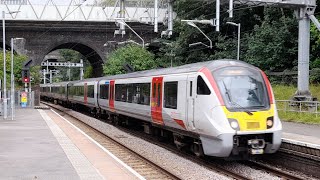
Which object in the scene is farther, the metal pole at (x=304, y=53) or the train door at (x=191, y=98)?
the metal pole at (x=304, y=53)

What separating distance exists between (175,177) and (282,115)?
15.0m

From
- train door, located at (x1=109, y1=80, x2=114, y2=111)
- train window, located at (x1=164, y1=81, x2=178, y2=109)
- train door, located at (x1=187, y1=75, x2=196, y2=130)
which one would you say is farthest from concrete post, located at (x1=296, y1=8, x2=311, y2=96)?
train door, located at (x1=187, y1=75, x2=196, y2=130)

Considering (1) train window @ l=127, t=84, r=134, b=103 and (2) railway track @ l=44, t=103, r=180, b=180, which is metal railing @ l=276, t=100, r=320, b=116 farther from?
(2) railway track @ l=44, t=103, r=180, b=180

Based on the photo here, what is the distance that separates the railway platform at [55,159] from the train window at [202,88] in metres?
2.89

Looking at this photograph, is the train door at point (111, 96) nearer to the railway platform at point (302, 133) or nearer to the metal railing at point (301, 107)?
the railway platform at point (302, 133)

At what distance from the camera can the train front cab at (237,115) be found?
11.4m

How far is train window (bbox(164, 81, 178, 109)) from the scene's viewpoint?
14363 millimetres

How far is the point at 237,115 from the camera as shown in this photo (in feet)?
37.8

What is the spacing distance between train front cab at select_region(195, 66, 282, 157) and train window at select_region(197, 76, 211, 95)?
128 millimetres

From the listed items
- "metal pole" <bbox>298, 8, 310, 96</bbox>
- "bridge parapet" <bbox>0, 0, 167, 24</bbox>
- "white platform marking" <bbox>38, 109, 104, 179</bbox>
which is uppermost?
"bridge parapet" <bbox>0, 0, 167, 24</bbox>

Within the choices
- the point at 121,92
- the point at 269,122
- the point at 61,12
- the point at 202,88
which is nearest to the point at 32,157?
the point at 202,88

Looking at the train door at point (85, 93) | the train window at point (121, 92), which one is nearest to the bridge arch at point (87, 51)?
the train door at point (85, 93)

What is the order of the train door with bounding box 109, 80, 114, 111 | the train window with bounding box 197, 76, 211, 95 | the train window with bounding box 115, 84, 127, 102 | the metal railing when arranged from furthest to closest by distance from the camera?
the train door with bounding box 109, 80, 114, 111
the metal railing
the train window with bounding box 115, 84, 127, 102
the train window with bounding box 197, 76, 211, 95

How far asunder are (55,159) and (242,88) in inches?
207
